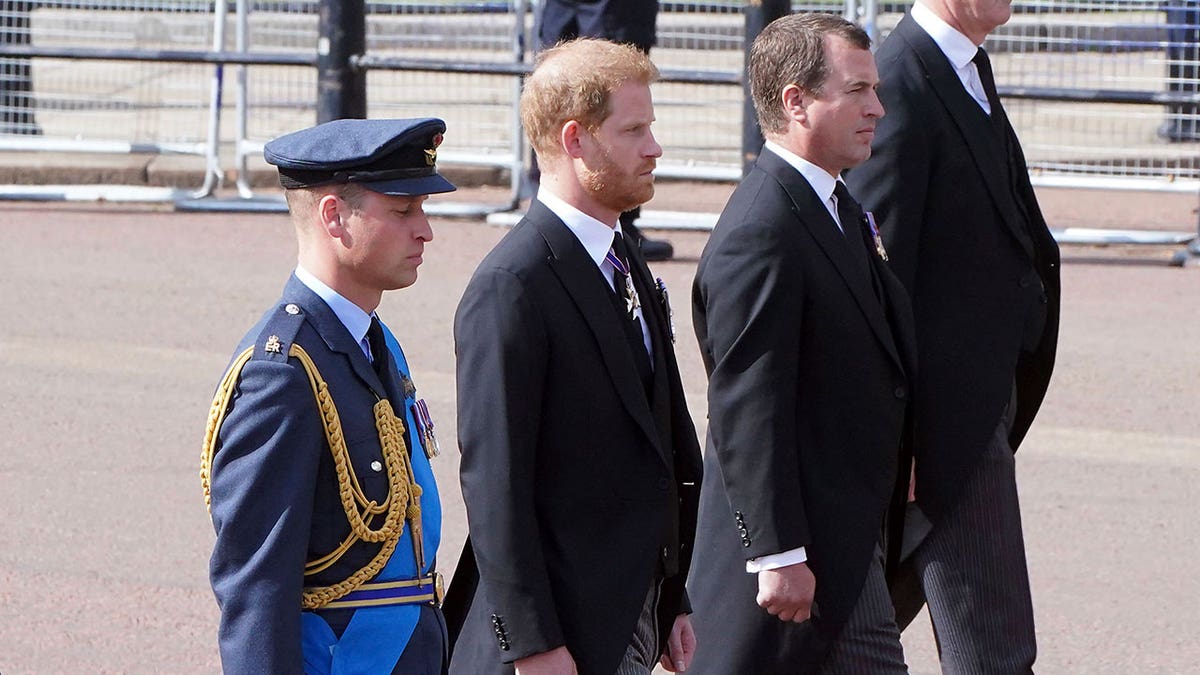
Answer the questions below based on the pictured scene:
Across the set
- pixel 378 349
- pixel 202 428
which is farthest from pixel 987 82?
pixel 202 428

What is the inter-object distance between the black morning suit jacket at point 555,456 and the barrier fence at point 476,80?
670cm

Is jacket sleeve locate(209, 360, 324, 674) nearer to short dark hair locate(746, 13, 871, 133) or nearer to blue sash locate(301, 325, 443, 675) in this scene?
blue sash locate(301, 325, 443, 675)

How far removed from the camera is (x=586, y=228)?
3.40 metres

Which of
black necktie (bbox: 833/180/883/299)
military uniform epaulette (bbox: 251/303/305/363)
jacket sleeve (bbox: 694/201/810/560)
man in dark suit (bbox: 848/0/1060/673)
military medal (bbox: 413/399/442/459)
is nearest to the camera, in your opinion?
military uniform epaulette (bbox: 251/303/305/363)

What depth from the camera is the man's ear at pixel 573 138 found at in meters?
3.35

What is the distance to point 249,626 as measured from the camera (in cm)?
286

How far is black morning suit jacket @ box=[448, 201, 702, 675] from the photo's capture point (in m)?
3.27

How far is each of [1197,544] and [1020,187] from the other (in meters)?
2.13

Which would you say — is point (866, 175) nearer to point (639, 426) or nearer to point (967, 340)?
point (967, 340)

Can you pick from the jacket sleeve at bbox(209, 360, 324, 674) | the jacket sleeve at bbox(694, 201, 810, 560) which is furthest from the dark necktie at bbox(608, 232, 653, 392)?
the jacket sleeve at bbox(209, 360, 324, 674)

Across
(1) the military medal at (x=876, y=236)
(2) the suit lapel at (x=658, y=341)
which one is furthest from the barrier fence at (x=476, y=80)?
(2) the suit lapel at (x=658, y=341)

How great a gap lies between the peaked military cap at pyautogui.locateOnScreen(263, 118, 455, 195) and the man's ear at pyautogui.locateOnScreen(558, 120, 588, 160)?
27 cm

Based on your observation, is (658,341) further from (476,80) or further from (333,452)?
(476,80)

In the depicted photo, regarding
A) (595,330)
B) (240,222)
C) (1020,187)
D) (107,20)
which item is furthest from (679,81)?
(595,330)
